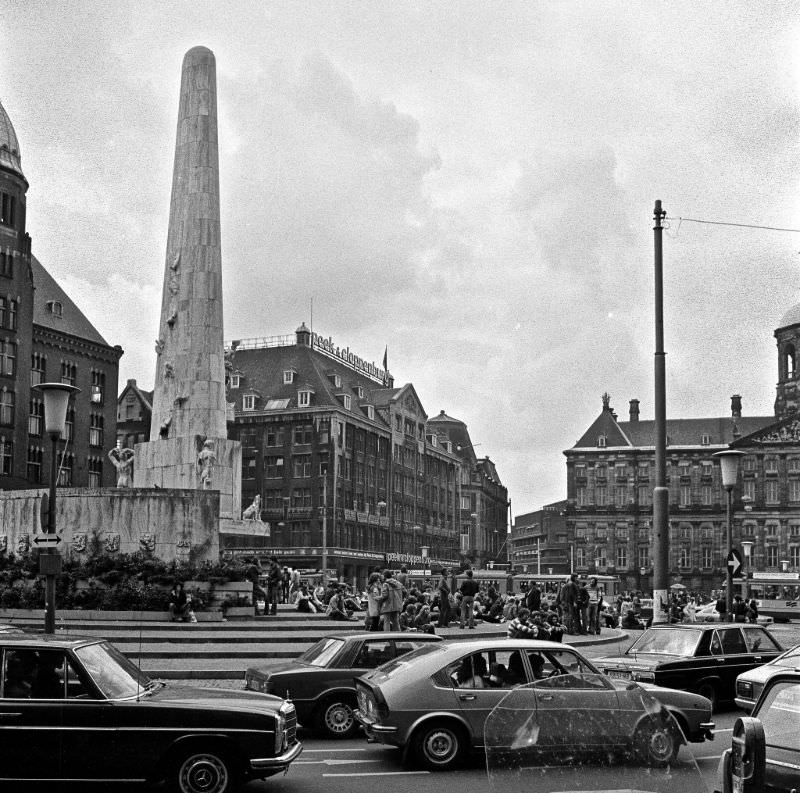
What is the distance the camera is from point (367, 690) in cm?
1182

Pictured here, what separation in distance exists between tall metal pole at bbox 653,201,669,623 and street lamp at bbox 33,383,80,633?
9169 millimetres

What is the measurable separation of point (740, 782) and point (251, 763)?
5099 millimetres

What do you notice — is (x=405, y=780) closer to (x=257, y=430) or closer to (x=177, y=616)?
(x=177, y=616)

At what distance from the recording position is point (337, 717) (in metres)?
13.3

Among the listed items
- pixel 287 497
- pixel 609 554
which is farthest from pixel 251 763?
pixel 609 554

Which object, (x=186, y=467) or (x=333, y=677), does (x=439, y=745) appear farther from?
(x=186, y=467)

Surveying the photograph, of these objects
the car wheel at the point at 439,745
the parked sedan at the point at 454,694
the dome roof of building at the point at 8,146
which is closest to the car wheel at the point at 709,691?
the parked sedan at the point at 454,694

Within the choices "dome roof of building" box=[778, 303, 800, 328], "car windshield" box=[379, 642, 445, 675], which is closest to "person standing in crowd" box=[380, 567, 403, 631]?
"car windshield" box=[379, 642, 445, 675]

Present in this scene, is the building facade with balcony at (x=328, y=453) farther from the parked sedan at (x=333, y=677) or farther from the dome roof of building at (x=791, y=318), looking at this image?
the parked sedan at (x=333, y=677)

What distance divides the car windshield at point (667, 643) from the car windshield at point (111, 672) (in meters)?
8.37

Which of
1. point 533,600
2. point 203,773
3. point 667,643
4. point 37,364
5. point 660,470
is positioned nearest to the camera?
point 203,773

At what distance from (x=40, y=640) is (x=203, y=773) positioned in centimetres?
179

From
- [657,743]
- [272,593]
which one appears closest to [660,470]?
[657,743]

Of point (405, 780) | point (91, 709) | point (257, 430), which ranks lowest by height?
point (405, 780)
